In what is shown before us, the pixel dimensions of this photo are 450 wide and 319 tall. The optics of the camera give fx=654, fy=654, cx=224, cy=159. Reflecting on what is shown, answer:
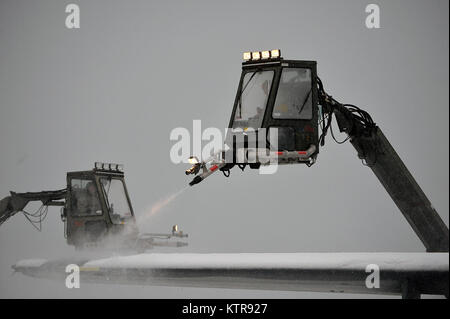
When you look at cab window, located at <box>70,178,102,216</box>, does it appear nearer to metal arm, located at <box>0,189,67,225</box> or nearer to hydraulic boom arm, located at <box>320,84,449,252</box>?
metal arm, located at <box>0,189,67,225</box>

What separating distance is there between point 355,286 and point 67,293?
287 inches

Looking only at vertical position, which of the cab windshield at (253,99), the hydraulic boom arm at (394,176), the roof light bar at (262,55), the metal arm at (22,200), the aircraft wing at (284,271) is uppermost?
the roof light bar at (262,55)

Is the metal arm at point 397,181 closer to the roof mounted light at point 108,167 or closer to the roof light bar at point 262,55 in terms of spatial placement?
the roof light bar at point 262,55

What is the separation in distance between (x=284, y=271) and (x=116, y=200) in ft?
22.3

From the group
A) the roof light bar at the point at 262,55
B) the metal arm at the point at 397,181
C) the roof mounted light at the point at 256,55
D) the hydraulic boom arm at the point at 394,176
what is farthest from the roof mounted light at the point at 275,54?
the metal arm at the point at 397,181

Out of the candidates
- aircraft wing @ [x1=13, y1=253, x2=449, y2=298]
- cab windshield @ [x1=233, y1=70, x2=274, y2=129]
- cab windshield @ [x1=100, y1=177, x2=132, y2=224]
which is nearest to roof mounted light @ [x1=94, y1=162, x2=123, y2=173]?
cab windshield @ [x1=100, y1=177, x2=132, y2=224]

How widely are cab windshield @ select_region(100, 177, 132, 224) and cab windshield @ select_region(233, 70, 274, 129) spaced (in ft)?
22.0

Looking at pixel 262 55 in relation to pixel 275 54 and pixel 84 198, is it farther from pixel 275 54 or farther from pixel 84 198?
pixel 84 198

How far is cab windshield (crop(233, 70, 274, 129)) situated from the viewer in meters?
10.2

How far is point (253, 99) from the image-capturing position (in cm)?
1039

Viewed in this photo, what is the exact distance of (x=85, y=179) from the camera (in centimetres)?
1614

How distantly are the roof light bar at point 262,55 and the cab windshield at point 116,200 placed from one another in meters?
6.97

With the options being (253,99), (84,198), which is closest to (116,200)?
(84,198)

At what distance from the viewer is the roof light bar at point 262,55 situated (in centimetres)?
1023
